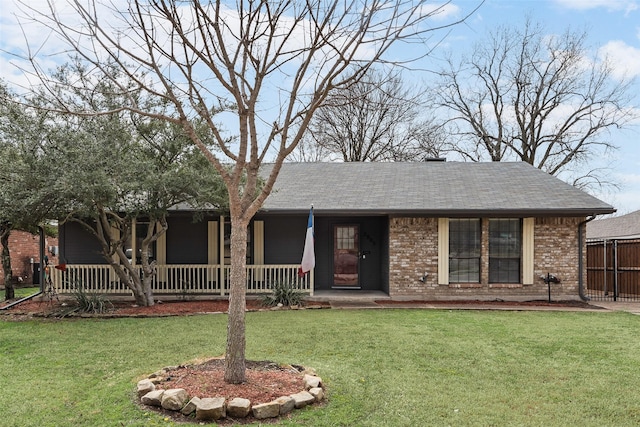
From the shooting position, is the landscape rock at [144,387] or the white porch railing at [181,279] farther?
the white porch railing at [181,279]

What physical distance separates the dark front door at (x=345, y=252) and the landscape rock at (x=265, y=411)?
29.8 feet

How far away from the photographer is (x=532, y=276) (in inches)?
452

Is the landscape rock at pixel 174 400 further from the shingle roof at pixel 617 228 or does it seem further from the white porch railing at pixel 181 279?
the shingle roof at pixel 617 228

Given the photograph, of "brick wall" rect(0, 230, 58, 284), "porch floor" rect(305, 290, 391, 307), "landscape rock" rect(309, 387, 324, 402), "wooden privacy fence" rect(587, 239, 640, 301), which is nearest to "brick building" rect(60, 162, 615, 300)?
"porch floor" rect(305, 290, 391, 307)

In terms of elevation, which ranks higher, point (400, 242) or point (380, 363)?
point (400, 242)

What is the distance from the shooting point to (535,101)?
26562 mm

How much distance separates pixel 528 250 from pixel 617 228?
38.5 ft

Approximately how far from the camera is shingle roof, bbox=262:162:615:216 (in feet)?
36.8

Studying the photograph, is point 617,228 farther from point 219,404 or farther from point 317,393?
point 219,404

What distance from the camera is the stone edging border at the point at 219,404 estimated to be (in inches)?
156

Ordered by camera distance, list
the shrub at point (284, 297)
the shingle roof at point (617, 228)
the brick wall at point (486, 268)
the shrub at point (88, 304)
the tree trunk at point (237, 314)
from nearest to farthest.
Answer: the tree trunk at point (237, 314)
the shrub at point (88, 304)
the shrub at point (284, 297)
the brick wall at point (486, 268)
the shingle roof at point (617, 228)

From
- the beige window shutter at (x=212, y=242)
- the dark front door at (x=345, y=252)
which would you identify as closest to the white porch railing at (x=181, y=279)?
the beige window shutter at (x=212, y=242)

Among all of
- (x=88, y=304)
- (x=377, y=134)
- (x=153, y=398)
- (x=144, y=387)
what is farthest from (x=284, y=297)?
(x=377, y=134)

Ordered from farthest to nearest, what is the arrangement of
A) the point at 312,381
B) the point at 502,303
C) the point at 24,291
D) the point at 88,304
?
the point at 24,291, the point at 502,303, the point at 88,304, the point at 312,381
